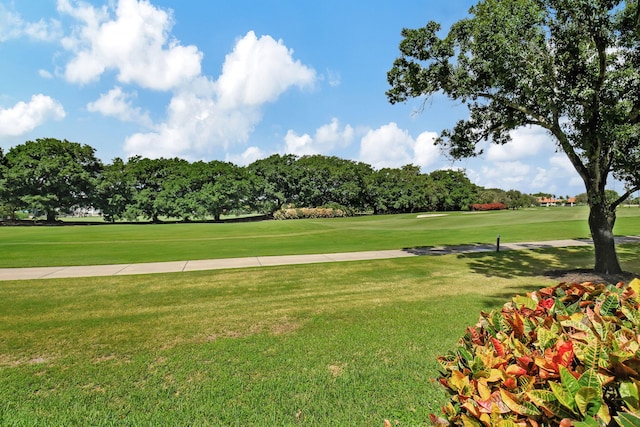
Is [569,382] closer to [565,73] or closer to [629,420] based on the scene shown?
[629,420]

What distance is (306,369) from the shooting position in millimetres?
4336

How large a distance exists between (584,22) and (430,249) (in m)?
10.3

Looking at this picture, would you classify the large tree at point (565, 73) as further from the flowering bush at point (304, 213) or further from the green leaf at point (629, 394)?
the flowering bush at point (304, 213)

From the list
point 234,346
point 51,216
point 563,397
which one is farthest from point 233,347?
point 51,216

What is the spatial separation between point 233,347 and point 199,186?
2311 inches

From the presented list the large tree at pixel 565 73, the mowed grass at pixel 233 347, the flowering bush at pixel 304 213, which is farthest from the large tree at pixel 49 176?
the large tree at pixel 565 73

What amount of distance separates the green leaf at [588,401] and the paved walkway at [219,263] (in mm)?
11519

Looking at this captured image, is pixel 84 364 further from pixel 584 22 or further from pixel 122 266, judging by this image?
pixel 584 22

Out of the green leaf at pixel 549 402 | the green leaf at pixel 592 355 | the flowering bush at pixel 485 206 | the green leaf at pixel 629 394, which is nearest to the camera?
the green leaf at pixel 629 394

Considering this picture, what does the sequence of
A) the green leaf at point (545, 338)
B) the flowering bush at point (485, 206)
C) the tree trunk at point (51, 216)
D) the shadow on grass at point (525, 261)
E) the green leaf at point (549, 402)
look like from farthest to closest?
1. the flowering bush at point (485, 206)
2. the tree trunk at point (51, 216)
3. the shadow on grass at point (525, 261)
4. the green leaf at point (545, 338)
5. the green leaf at point (549, 402)

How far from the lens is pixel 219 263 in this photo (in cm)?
1312

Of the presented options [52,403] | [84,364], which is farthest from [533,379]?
[84,364]

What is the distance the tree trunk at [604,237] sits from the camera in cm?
930

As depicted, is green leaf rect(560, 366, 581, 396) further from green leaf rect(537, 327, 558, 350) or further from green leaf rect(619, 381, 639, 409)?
green leaf rect(537, 327, 558, 350)
